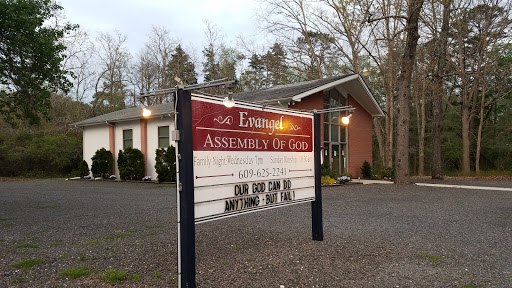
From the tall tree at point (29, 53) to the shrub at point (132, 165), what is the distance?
31.3ft

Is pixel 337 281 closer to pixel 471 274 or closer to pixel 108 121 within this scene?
pixel 471 274

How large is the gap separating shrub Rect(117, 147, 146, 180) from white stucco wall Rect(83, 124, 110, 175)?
2590 millimetres

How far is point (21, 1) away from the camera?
875 centimetres

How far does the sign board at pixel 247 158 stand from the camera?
425 cm

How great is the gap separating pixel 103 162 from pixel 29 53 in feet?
41.9

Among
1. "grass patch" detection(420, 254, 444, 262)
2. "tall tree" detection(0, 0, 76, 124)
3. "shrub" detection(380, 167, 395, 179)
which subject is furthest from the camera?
"shrub" detection(380, 167, 395, 179)

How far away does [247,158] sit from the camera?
493 centimetres

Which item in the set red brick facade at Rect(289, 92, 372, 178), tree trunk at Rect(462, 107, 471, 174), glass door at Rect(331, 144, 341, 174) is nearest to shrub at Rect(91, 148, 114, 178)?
glass door at Rect(331, 144, 341, 174)

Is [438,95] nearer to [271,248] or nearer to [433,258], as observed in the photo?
[433,258]

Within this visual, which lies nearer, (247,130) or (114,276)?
(114,276)

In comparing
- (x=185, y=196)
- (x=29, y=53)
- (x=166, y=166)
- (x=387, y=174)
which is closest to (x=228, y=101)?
(x=185, y=196)

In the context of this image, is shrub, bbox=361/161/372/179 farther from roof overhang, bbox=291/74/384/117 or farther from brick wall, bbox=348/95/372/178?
roof overhang, bbox=291/74/384/117

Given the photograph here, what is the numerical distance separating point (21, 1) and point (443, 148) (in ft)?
115

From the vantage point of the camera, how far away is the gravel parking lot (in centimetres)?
420
